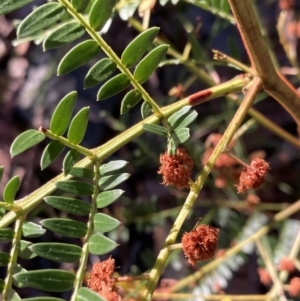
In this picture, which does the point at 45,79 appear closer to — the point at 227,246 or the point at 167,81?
the point at 167,81

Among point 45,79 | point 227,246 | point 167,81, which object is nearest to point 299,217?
point 227,246

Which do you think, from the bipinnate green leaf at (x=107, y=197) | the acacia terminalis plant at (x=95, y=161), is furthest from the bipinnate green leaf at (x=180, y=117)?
the bipinnate green leaf at (x=107, y=197)

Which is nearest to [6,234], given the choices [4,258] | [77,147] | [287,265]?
[4,258]

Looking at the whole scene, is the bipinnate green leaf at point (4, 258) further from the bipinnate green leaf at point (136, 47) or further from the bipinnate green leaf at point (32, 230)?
the bipinnate green leaf at point (136, 47)

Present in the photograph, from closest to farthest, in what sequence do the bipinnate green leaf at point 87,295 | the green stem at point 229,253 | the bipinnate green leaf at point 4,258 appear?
the bipinnate green leaf at point 87,295
the bipinnate green leaf at point 4,258
the green stem at point 229,253

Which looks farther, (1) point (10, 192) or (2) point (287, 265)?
(2) point (287, 265)

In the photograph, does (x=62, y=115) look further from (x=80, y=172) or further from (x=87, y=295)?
(x=87, y=295)
